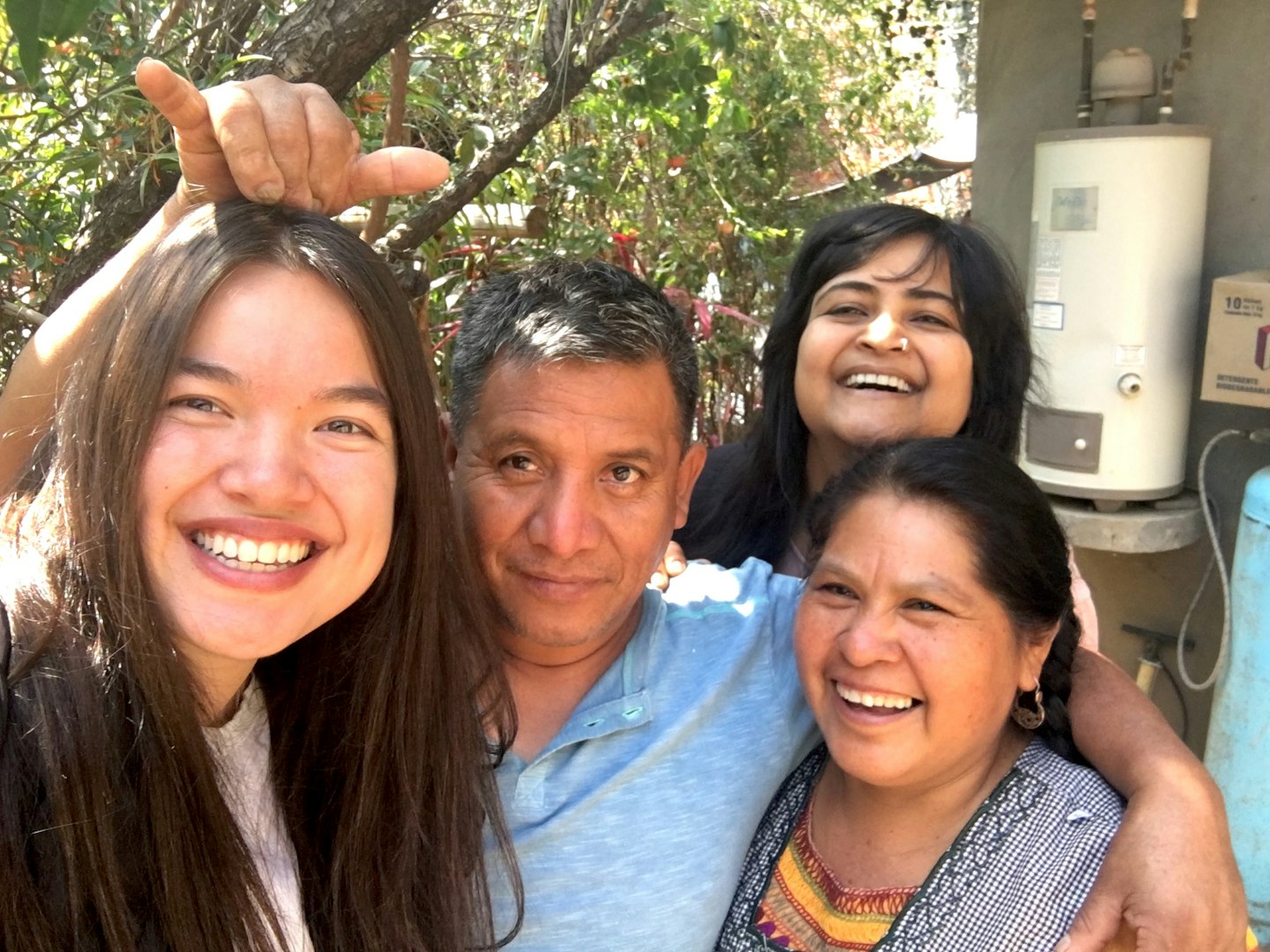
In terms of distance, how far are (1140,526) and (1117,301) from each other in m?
0.69

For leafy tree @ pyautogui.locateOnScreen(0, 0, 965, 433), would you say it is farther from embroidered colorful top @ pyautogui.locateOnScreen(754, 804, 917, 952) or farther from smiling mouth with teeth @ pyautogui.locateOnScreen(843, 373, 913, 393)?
embroidered colorful top @ pyautogui.locateOnScreen(754, 804, 917, 952)

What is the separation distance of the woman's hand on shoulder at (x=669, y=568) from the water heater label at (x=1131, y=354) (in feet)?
6.00

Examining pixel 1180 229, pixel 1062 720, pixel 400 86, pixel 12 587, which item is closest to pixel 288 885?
pixel 12 587

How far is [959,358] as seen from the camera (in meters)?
2.03

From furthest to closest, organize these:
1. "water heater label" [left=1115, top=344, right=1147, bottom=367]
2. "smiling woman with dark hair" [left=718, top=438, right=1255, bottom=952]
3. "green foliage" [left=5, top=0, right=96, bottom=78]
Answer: "water heater label" [left=1115, top=344, right=1147, bottom=367] → "smiling woman with dark hair" [left=718, top=438, right=1255, bottom=952] → "green foliage" [left=5, top=0, right=96, bottom=78]

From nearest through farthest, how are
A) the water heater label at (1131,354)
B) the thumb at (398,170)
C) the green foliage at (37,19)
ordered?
1. the green foliage at (37,19)
2. the thumb at (398,170)
3. the water heater label at (1131,354)

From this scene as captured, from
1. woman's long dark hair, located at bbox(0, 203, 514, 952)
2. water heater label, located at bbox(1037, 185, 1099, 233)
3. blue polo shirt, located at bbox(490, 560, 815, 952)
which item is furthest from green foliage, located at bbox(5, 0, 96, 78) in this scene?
water heater label, located at bbox(1037, 185, 1099, 233)

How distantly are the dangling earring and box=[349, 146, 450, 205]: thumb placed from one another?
1149mm

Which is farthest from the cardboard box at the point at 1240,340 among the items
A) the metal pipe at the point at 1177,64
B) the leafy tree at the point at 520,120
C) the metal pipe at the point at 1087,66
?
the leafy tree at the point at 520,120

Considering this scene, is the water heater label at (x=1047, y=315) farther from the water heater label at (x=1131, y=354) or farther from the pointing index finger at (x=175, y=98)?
the pointing index finger at (x=175, y=98)

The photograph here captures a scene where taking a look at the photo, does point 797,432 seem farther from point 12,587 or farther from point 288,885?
point 12,587

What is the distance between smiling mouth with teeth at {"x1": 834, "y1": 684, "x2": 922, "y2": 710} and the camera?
151 centimetres

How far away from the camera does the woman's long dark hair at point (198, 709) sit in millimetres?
1071

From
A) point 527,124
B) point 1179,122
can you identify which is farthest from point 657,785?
point 1179,122
